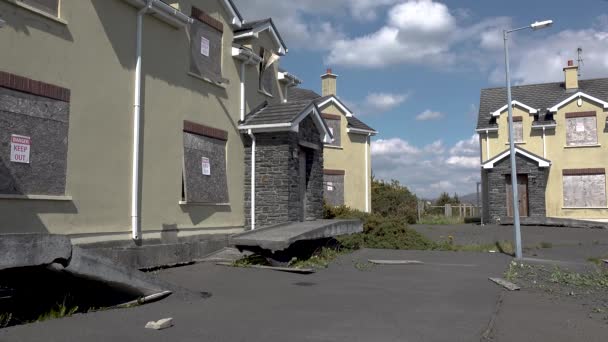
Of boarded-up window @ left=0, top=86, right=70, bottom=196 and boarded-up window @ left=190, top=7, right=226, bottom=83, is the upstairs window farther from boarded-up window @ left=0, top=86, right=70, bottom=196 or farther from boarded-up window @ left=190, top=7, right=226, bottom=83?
boarded-up window @ left=0, top=86, right=70, bottom=196

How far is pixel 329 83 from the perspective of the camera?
28984mm

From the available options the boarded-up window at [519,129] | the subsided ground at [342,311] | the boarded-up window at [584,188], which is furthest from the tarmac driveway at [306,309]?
the boarded-up window at [519,129]

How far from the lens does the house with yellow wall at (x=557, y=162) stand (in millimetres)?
26953

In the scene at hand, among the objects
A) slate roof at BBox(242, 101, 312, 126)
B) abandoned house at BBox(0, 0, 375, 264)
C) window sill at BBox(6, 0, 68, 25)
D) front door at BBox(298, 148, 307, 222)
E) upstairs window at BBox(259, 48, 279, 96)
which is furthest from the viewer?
upstairs window at BBox(259, 48, 279, 96)

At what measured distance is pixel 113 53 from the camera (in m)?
10.8

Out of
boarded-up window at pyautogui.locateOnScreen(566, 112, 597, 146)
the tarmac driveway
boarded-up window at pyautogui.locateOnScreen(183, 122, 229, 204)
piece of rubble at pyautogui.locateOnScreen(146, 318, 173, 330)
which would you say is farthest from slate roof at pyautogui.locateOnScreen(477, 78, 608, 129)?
piece of rubble at pyautogui.locateOnScreen(146, 318, 173, 330)

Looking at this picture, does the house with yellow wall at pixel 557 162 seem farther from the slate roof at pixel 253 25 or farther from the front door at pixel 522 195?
the slate roof at pixel 253 25

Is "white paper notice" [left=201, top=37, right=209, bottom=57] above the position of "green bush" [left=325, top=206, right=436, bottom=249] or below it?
above

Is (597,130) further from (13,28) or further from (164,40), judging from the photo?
(13,28)

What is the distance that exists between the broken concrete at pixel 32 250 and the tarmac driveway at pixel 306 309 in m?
0.72

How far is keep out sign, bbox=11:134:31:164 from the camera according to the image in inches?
339

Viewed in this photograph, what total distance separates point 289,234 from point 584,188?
68.3 feet

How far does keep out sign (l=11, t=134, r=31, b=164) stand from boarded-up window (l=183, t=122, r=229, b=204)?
4349 millimetres

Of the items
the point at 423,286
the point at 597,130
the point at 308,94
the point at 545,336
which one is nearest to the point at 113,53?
the point at 423,286
